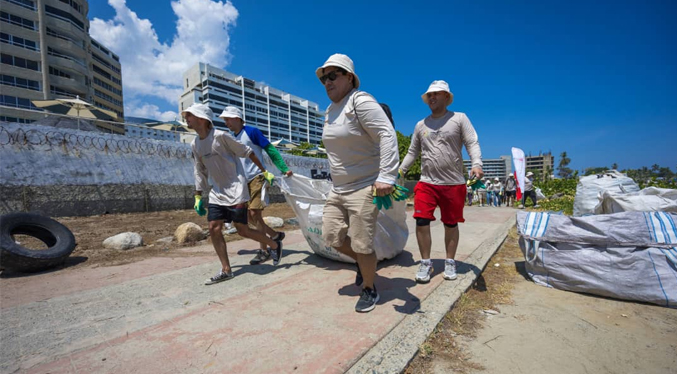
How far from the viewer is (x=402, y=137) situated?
33156mm

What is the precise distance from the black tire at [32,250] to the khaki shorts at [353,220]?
3.52 metres

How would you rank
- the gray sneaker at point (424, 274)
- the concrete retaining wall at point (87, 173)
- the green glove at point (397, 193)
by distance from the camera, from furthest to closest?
the concrete retaining wall at point (87, 173), the gray sneaker at point (424, 274), the green glove at point (397, 193)

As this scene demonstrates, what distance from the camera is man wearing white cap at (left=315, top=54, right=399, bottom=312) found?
205 cm

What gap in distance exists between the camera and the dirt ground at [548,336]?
1571mm

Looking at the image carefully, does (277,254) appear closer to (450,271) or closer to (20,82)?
(450,271)

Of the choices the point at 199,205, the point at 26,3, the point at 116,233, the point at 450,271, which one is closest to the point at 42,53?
the point at 26,3

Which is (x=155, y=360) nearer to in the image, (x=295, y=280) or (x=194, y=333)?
(x=194, y=333)

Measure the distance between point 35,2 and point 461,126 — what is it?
54.1 metres

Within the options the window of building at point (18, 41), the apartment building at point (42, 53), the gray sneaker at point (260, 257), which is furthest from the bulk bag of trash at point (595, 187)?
the window of building at point (18, 41)

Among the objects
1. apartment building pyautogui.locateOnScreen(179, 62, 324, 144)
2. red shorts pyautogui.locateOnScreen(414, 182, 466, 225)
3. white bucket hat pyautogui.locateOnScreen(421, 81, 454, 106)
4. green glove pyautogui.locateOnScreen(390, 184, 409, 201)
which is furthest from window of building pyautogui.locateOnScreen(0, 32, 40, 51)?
green glove pyautogui.locateOnScreen(390, 184, 409, 201)

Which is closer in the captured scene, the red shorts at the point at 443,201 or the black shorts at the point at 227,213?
the red shorts at the point at 443,201

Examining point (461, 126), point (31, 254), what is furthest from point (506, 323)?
point (31, 254)

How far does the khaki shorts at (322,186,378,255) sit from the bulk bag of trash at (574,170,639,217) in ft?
15.0

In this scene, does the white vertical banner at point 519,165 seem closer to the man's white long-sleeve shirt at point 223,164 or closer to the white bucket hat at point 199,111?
the man's white long-sleeve shirt at point 223,164
